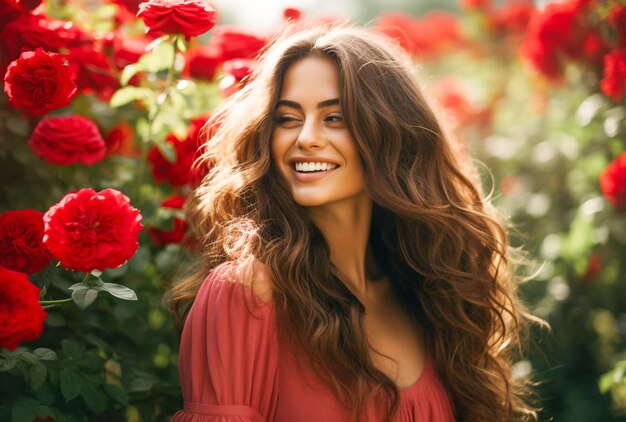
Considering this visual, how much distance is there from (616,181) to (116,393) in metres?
2.17

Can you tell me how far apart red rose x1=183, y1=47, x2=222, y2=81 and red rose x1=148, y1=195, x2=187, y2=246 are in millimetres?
600

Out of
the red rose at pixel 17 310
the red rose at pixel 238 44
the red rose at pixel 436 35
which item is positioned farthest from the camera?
the red rose at pixel 436 35

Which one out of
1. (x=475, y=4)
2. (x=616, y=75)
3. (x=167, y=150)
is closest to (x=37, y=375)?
(x=167, y=150)

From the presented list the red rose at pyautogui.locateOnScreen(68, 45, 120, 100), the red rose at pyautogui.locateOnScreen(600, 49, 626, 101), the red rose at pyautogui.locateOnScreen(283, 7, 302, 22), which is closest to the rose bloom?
the red rose at pyautogui.locateOnScreen(68, 45, 120, 100)

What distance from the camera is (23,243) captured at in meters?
2.01

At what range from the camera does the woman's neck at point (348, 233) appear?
8.05ft

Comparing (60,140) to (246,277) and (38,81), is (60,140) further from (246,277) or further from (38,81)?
(246,277)

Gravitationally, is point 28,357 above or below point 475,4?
below

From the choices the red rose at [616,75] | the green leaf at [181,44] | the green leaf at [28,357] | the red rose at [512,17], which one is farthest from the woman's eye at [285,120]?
the red rose at [512,17]

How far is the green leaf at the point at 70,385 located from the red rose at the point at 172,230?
0.68 metres

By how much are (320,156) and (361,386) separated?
2.25 feet

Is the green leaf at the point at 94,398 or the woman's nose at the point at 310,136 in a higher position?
the woman's nose at the point at 310,136

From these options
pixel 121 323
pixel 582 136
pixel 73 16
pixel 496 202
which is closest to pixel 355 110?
pixel 121 323

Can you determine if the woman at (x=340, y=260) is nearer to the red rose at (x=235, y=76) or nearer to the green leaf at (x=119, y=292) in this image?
the red rose at (x=235, y=76)
